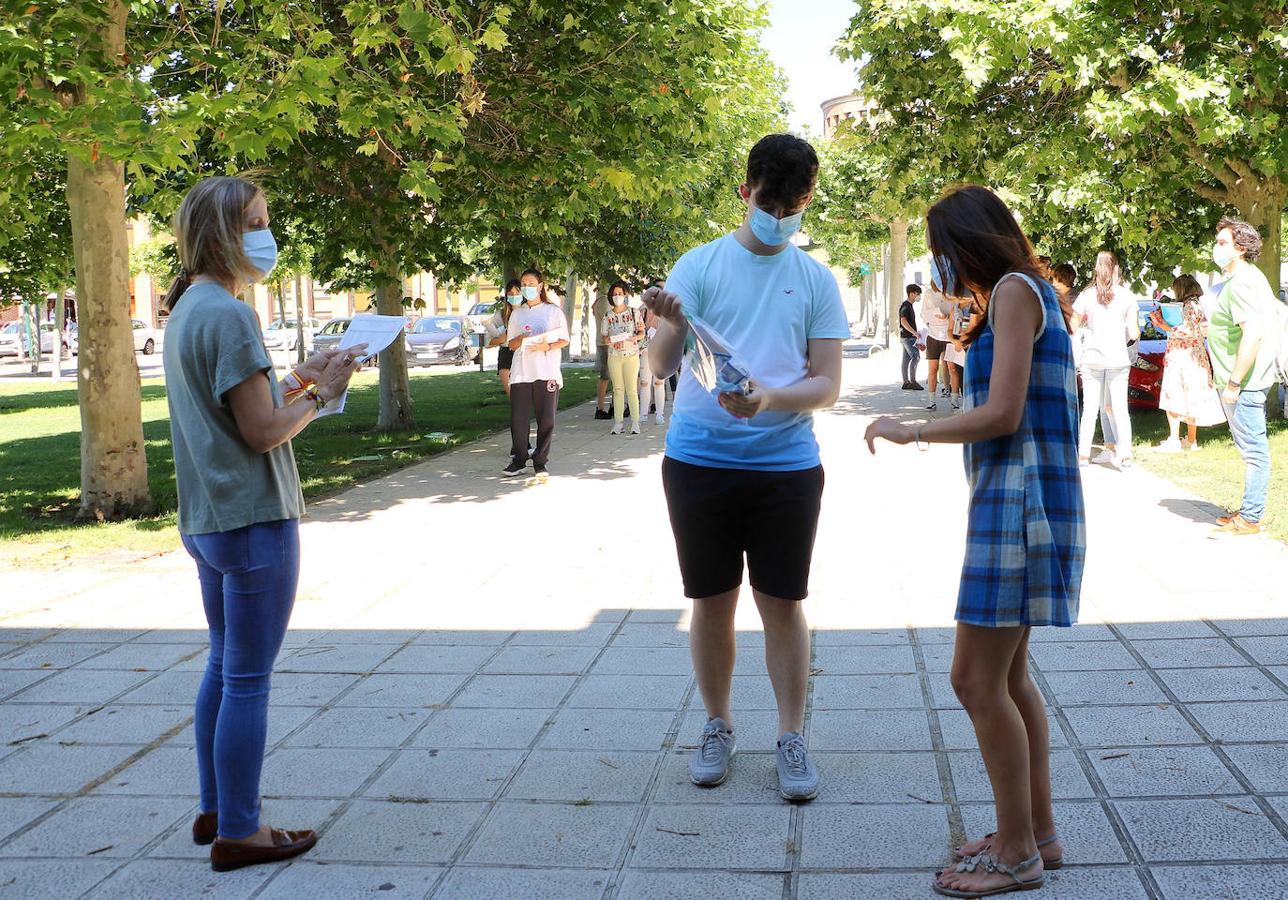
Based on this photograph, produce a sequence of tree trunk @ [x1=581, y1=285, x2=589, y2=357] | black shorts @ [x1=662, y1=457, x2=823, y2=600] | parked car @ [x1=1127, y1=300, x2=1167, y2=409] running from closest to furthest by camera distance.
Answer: black shorts @ [x1=662, y1=457, x2=823, y2=600], parked car @ [x1=1127, y1=300, x2=1167, y2=409], tree trunk @ [x1=581, y1=285, x2=589, y2=357]

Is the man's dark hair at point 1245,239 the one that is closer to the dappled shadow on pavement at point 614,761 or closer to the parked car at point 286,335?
the dappled shadow on pavement at point 614,761

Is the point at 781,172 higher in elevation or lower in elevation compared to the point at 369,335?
higher

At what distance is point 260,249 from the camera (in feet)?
11.5

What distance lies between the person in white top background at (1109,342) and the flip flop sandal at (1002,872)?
28.0 feet

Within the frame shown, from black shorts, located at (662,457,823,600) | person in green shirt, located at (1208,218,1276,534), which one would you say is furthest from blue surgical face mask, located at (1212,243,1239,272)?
black shorts, located at (662,457,823,600)

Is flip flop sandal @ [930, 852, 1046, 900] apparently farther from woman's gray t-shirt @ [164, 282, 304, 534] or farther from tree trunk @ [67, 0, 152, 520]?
tree trunk @ [67, 0, 152, 520]

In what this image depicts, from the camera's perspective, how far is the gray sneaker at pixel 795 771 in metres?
3.93

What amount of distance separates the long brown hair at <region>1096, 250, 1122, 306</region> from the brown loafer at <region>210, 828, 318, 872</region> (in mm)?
9575

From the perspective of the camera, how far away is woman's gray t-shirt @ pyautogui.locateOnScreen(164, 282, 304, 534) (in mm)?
3338

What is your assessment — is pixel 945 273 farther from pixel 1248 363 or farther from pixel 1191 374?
pixel 1191 374

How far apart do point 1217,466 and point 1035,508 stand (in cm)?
926

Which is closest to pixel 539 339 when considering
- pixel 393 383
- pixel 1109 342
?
pixel 1109 342

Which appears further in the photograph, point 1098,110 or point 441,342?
point 441,342

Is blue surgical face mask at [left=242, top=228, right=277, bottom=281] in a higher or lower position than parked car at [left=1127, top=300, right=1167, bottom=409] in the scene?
higher
